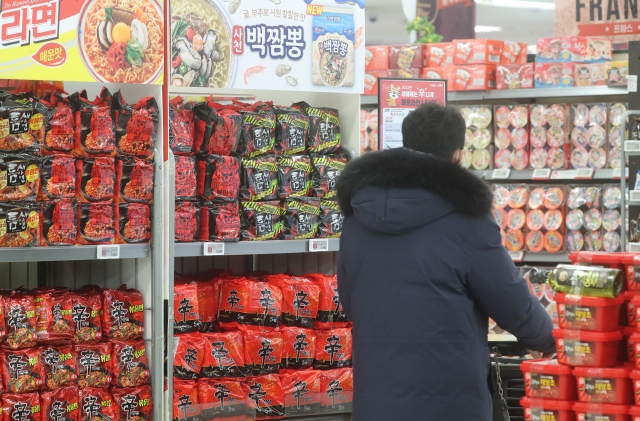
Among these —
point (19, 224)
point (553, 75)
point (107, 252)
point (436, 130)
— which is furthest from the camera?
point (553, 75)

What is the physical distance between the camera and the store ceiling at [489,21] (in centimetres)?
1494

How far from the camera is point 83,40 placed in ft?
10.4

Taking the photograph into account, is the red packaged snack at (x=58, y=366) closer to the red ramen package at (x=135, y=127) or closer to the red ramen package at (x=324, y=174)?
the red ramen package at (x=135, y=127)

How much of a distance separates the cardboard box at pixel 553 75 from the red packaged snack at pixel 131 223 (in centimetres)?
376

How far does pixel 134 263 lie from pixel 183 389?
21.7 inches

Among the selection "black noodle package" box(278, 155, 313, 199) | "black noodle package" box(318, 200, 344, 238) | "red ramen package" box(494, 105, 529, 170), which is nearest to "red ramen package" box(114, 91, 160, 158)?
"black noodle package" box(278, 155, 313, 199)

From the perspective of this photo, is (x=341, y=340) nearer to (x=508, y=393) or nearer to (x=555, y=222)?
(x=508, y=393)

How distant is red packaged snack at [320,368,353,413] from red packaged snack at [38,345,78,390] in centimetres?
109

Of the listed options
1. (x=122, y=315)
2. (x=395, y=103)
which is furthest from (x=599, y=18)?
(x=122, y=315)

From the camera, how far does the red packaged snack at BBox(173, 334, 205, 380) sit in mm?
3564

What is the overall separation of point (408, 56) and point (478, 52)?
610mm

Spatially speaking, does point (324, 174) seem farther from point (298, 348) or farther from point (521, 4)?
point (521, 4)

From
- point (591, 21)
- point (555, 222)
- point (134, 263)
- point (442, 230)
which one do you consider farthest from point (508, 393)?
point (591, 21)

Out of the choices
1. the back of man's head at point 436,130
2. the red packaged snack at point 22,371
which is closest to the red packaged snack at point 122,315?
the red packaged snack at point 22,371
